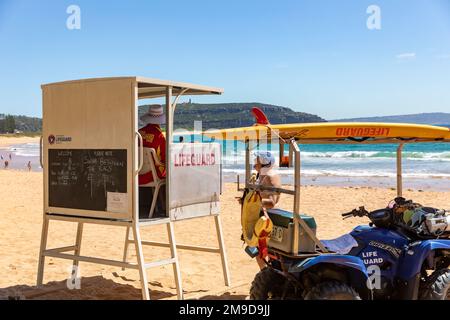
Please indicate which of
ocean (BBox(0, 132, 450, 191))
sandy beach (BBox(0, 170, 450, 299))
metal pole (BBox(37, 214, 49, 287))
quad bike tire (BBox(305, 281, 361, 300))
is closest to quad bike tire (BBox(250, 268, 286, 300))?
quad bike tire (BBox(305, 281, 361, 300))

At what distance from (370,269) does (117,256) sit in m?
4.78

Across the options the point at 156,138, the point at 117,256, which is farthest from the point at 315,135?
the point at 117,256

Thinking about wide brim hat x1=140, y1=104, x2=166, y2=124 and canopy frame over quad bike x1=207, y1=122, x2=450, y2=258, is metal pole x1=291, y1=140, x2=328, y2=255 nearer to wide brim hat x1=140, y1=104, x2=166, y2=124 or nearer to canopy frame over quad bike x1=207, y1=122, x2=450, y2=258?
canopy frame over quad bike x1=207, y1=122, x2=450, y2=258

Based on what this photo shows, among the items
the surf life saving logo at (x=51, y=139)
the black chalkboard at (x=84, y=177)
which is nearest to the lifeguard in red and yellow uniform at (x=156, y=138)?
the black chalkboard at (x=84, y=177)

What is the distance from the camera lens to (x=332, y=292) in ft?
13.5

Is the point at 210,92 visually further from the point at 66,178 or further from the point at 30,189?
the point at 30,189

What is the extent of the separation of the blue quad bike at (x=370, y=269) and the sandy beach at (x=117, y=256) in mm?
1561

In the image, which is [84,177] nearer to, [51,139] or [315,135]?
[51,139]

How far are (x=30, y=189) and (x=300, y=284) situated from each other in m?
15.6

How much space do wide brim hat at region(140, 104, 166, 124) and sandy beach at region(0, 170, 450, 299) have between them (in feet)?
6.61

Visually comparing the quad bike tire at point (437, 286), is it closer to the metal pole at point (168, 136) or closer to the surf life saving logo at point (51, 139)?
the metal pole at point (168, 136)

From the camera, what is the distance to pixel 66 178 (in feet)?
19.1

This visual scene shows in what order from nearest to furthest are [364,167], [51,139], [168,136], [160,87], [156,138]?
[168,136] < [156,138] < [51,139] < [160,87] < [364,167]
